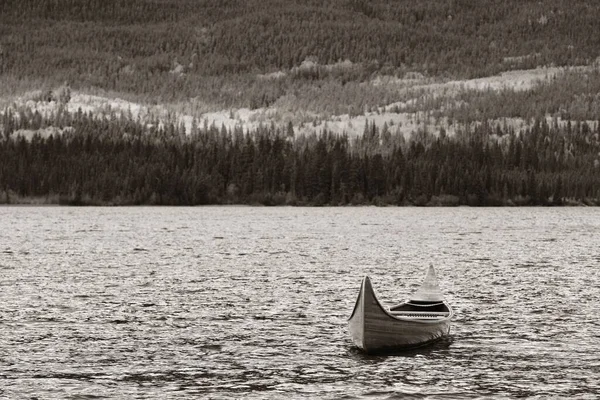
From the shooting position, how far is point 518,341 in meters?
51.6

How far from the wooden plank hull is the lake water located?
0.59 meters

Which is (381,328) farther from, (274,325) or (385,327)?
(274,325)

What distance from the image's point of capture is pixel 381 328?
46562 mm

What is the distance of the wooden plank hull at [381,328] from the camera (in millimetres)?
45156

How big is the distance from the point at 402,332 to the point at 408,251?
259 feet

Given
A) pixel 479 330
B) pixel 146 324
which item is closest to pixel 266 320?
pixel 146 324

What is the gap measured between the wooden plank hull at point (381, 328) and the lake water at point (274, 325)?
0.59m

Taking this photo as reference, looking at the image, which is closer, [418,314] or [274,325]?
[418,314]

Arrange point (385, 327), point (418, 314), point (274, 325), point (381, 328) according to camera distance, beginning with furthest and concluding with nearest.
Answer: point (274, 325)
point (418, 314)
point (385, 327)
point (381, 328)

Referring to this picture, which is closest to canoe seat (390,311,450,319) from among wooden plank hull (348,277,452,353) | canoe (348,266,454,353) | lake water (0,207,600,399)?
canoe (348,266,454,353)

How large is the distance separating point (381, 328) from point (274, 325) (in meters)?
11.5

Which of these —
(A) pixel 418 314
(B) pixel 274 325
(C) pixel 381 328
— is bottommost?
(B) pixel 274 325

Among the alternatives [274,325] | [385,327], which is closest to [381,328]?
[385,327]

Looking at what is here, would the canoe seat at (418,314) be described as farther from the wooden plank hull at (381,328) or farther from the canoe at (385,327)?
the wooden plank hull at (381,328)
